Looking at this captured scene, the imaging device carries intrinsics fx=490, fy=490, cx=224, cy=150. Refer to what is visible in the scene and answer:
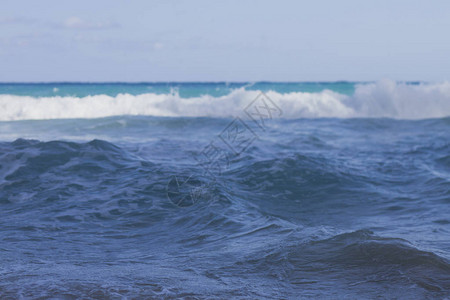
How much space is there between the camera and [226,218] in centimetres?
507

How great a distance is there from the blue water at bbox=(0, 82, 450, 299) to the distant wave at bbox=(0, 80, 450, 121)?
21.4ft

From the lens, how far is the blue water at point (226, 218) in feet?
10.7

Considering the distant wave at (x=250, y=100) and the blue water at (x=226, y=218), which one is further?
the distant wave at (x=250, y=100)

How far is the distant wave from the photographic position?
18453 millimetres

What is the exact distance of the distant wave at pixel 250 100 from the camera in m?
18.5

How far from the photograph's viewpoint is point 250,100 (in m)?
21.4

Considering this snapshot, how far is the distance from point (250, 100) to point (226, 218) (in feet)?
54.7

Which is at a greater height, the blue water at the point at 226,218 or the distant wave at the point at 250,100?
the distant wave at the point at 250,100

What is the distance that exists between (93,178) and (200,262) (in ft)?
11.9

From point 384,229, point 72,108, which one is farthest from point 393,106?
point 384,229

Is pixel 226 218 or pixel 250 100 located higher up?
pixel 250 100

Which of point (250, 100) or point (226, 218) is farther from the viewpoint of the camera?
point (250, 100)

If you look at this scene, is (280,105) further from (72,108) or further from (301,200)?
(301,200)

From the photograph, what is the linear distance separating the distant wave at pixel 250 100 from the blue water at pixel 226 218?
6538 millimetres
